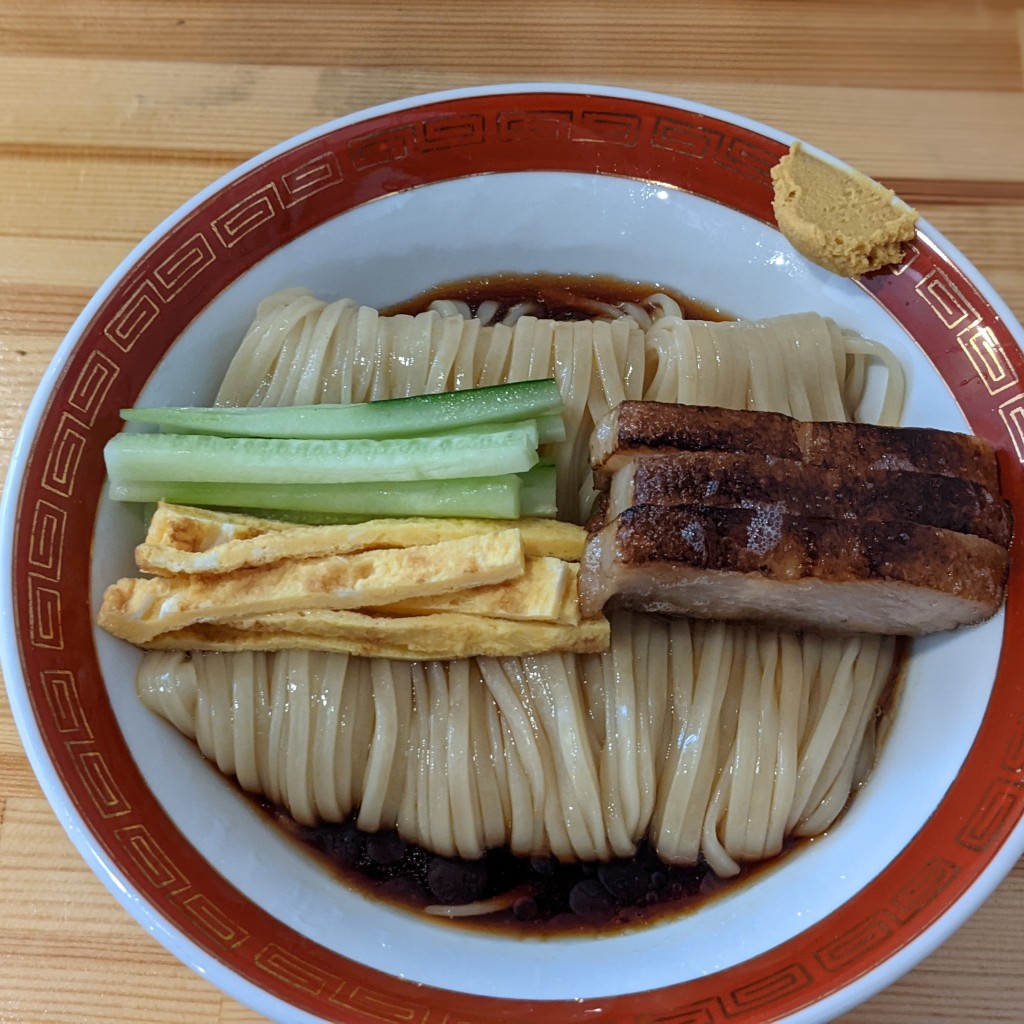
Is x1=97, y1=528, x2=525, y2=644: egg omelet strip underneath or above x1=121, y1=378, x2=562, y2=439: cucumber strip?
underneath

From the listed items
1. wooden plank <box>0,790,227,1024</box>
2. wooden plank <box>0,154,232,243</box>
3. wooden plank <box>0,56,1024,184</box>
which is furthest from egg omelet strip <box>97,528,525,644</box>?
wooden plank <box>0,56,1024,184</box>

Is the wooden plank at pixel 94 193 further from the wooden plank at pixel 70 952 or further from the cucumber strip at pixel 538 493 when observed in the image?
the wooden plank at pixel 70 952

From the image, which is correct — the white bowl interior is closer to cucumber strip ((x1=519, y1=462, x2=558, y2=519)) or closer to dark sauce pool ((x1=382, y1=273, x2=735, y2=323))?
dark sauce pool ((x1=382, y1=273, x2=735, y2=323))

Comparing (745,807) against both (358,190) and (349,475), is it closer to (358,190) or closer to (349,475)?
(349,475)

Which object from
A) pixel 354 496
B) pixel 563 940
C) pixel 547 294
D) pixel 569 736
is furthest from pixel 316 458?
pixel 563 940

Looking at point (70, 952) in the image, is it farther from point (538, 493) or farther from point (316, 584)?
point (538, 493)

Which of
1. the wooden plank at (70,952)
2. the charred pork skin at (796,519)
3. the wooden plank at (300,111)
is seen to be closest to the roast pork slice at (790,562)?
the charred pork skin at (796,519)
